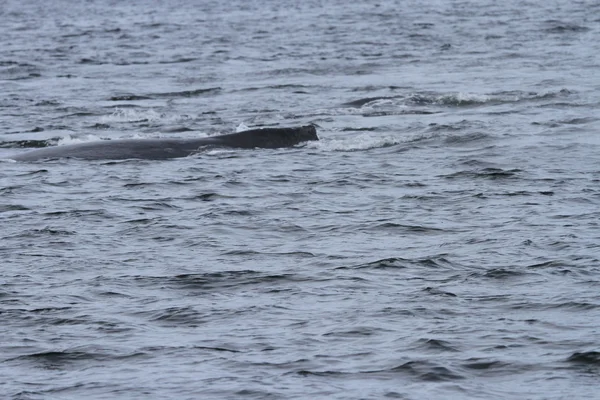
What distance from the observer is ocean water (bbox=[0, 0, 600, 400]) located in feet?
37.0

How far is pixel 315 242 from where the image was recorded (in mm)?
15875

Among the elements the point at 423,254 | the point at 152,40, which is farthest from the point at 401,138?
the point at 152,40

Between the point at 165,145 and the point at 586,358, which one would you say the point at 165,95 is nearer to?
the point at 165,145

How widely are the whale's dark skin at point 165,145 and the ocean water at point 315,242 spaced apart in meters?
0.36

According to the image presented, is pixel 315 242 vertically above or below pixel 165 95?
above

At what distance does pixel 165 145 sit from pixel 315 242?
7.30 meters

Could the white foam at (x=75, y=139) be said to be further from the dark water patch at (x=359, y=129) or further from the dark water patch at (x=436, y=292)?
the dark water patch at (x=436, y=292)

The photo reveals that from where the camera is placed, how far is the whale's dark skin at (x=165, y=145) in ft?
73.0

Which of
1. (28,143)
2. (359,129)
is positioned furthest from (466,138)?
(28,143)

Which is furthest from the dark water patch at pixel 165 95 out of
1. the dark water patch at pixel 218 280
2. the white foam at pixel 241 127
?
the dark water patch at pixel 218 280

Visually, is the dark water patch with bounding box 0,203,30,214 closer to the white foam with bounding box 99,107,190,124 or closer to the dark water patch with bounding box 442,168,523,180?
the dark water patch with bounding box 442,168,523,180

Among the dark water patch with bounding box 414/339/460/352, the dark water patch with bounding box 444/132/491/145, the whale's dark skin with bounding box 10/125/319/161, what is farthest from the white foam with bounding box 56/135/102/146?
the dark water patch with bounding box 414/339/460/352

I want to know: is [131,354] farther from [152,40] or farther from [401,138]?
[152,40]

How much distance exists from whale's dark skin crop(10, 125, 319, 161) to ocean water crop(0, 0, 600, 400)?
14.1 inches
